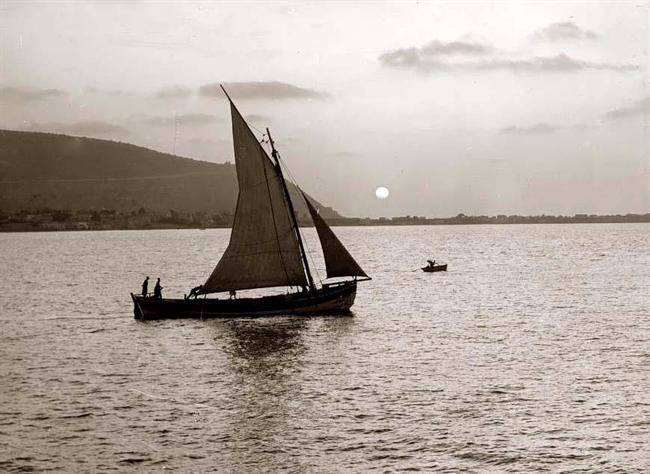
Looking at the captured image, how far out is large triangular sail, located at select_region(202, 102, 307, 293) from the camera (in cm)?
5697

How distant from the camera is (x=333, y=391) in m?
37.5

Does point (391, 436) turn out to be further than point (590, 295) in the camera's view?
No

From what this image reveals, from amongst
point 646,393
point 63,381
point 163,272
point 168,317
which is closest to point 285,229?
point 168,317

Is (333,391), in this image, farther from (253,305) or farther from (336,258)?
(253,305)

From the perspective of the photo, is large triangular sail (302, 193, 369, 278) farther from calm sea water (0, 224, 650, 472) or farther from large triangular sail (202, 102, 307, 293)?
calm sea water (0, 224, 650, 472)

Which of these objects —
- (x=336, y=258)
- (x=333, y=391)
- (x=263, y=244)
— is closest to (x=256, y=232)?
(x=263, y=244)

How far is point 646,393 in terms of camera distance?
37.0 m

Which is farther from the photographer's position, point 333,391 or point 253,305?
point 253,305

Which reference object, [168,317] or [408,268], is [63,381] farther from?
[408,268]

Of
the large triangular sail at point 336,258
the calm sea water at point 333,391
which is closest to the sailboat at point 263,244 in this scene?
the large triangular sail at point 336,258

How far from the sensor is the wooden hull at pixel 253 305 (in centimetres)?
6097

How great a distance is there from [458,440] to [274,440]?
6869 millimetres

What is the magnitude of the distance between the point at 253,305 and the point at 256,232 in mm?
6372

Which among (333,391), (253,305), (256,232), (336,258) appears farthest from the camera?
(253,305)
